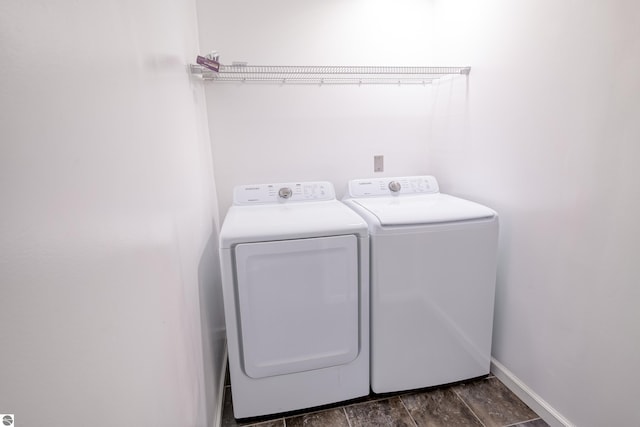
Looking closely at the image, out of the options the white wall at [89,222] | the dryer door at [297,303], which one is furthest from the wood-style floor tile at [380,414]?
the white wall at [89,222]

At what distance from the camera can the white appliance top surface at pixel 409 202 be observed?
149cm

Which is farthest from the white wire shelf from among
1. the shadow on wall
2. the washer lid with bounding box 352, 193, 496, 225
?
the shadow on wall

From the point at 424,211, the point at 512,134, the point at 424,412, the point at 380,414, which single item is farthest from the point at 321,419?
the point at 512,134

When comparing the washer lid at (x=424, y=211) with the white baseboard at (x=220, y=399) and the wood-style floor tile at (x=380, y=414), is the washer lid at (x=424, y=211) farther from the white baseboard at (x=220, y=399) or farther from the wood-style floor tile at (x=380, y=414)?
the white baseboard at (x=220, y=399)

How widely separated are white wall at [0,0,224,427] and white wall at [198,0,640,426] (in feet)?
3.43

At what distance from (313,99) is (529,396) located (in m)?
2.02

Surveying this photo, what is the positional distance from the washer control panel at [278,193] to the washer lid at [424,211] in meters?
0.28

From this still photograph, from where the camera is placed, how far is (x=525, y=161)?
146 centimetres

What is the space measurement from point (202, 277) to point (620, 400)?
67.0 inches

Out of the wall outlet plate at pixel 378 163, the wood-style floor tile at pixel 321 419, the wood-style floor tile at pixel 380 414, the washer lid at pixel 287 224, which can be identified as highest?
the wall outlet plate at pixel 378 163

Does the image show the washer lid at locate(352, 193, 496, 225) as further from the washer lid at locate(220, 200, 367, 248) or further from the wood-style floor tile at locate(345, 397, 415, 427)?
the wood-style floor tile at locate(345, 397, 415, 427)

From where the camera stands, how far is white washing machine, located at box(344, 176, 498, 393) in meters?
1.48

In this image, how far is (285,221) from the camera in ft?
4.81

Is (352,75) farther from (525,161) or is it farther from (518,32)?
(525,161)
